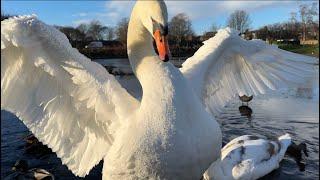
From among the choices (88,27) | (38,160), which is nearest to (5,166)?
(38,160)

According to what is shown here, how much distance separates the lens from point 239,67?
7652 mm

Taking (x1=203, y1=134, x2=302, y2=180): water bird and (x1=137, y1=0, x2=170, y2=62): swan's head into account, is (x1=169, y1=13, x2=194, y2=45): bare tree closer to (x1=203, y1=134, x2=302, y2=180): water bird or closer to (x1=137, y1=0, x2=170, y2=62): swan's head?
(x1=203, y1=134, x2=302, y2=180): water bird

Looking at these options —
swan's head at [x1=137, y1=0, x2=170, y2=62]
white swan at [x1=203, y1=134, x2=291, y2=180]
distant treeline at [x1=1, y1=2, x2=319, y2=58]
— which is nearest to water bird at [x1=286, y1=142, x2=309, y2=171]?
white swan at [x1=203, y1=134, x2=291, y2=180]

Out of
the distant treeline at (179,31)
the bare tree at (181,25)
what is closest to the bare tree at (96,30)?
the distant treeline at (179,31)

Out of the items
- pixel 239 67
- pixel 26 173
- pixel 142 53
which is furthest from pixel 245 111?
pixel 142 53

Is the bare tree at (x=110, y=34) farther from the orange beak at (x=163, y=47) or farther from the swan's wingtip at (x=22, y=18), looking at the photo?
the orange beak at (x=163, y=47)

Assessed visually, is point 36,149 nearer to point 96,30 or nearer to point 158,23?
point 158,23

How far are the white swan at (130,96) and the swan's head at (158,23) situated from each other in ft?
0.03

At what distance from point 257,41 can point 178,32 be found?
56.8 metres

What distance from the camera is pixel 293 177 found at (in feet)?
37.0

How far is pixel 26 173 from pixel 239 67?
20.8ft

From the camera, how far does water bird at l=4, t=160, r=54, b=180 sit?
11025mm

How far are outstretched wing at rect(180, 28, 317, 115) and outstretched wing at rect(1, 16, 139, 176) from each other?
53.9 inches

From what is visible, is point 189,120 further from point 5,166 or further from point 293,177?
point 5,166
